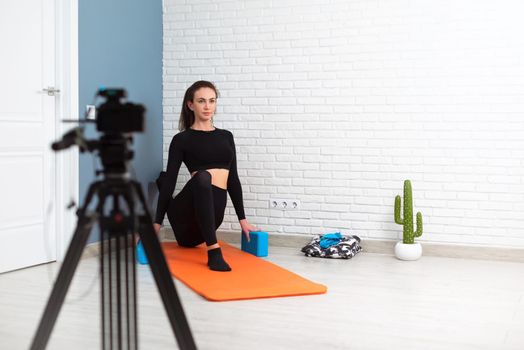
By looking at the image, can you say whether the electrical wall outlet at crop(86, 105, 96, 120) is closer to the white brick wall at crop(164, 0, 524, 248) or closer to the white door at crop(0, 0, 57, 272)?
the white door at crop(0, 0, 57, 272)

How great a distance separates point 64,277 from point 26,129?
97.1 inches

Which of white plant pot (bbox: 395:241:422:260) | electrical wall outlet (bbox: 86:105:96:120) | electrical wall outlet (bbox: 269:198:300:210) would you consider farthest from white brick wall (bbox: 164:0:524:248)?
electrical wall outlet (bbox: 86:105:96:120)

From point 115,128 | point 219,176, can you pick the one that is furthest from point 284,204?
point 115,128

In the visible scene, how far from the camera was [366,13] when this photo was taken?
15.7 ft

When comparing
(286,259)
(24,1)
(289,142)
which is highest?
(24,1)

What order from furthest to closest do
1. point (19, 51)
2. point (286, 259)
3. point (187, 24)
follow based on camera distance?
point (187, 24) < point (286, 259) < point (19, 51)

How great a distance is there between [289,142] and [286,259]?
98cm

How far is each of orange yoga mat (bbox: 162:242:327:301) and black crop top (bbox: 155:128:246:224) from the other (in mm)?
455

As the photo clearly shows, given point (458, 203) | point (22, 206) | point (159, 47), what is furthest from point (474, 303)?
point (159, 47)

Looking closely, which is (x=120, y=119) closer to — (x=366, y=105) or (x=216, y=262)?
(x=216, y=262)

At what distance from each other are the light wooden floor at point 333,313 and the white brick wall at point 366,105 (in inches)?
27.0

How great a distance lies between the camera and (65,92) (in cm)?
418

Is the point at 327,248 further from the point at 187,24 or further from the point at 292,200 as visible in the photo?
the point at 187,24

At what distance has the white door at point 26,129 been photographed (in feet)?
12.5
